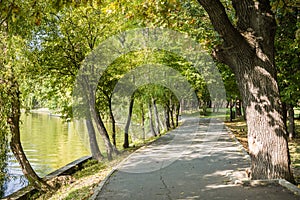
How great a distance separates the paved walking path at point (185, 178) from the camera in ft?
23.3

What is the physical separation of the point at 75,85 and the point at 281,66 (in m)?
9.27

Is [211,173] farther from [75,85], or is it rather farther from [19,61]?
[75,85]

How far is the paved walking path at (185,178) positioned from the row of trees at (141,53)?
873 mm

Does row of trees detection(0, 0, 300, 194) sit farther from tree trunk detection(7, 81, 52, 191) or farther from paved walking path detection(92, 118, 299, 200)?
paved walking path detection(92, 118, 299, 200)

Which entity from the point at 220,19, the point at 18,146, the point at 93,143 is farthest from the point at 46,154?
the point at 220,19

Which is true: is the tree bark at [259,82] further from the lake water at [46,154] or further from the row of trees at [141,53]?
the lake water at [46,154]

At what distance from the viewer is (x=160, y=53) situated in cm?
2162

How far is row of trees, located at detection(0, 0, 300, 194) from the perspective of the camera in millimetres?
7391

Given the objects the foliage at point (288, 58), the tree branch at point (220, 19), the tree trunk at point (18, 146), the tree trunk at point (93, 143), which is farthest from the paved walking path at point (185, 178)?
the tree trunk at point (93, 143)

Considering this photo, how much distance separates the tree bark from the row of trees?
2 centimetres

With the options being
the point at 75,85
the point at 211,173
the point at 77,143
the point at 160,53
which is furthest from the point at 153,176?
the point at 77,143

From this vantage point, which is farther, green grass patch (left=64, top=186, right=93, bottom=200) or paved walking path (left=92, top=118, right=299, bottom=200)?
green grass patch (left=64, top=186, right=93, bottom=200)

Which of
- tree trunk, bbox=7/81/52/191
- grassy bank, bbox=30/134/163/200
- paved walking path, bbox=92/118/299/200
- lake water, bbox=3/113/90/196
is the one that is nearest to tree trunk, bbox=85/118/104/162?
lake water, bbox=3/113/90/196

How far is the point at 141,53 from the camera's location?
19312 mm
